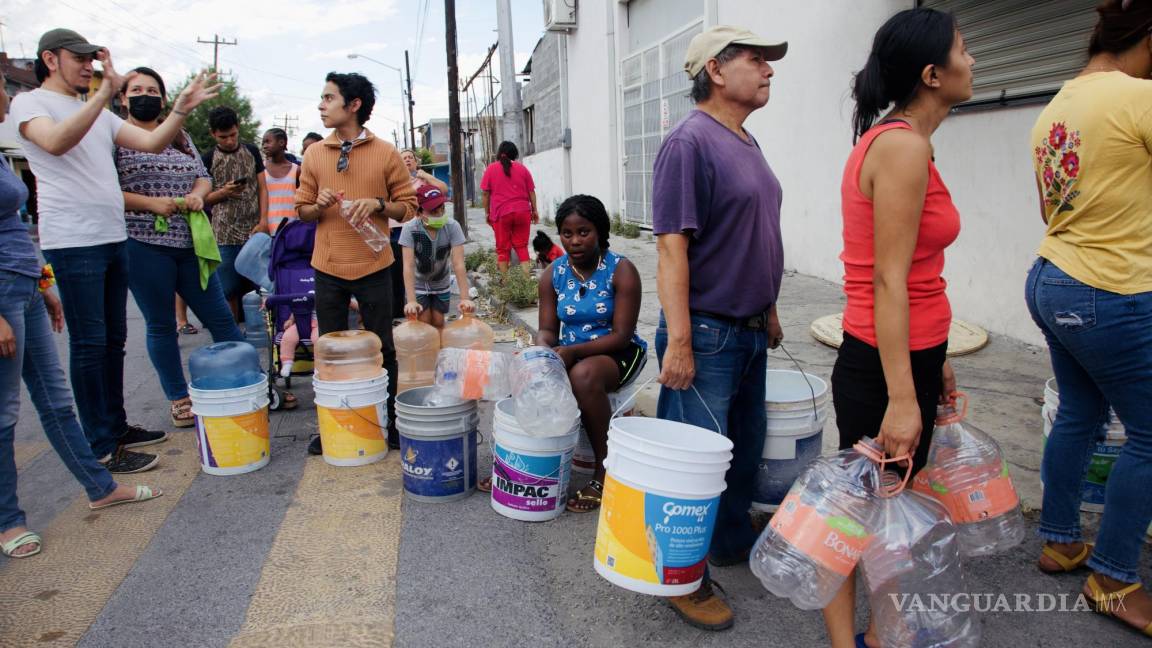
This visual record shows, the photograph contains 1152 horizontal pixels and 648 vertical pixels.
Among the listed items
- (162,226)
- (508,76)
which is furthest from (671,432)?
(508,76)

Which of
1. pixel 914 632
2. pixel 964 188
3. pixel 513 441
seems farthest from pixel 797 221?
pixel 914 632

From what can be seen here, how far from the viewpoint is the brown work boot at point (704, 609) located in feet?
9.01

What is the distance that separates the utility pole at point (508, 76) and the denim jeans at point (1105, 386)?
45.5 feet

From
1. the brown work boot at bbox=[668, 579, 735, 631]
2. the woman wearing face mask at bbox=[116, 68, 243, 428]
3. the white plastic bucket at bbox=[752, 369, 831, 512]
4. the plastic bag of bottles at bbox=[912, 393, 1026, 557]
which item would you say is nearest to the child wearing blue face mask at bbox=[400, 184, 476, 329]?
the woman wearing face mask at bbox=[116, 68, 243, 428]

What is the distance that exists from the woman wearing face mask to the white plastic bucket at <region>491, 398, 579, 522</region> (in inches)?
102

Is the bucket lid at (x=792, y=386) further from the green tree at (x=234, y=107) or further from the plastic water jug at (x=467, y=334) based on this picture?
the green tree at (x=234, y=107)

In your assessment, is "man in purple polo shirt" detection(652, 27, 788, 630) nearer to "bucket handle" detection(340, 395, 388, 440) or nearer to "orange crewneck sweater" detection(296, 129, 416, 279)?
"bucket handle" detection(340, 395, 388, 440)

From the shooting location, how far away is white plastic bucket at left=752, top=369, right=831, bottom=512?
323 centimetres

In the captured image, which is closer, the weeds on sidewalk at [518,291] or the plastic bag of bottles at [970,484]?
the plastic bag of bottles at [970,484]

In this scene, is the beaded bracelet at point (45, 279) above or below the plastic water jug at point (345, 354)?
above

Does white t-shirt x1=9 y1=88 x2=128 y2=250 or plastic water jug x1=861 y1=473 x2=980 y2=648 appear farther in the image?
white t-shirt x1=9 y1=88 x2=128 y2=250

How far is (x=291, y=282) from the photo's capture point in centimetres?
577

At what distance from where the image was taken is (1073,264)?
2.64 m

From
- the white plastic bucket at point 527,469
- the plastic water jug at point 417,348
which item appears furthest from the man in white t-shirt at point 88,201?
the white plastic bucket at point 527,469
